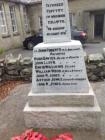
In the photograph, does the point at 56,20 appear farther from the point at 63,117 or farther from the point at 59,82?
the point at 63,117

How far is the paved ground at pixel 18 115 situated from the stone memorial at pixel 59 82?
191 mm

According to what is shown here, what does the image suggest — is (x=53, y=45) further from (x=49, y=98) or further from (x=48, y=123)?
(x=48, y=123)

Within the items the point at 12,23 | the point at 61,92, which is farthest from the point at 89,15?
the point at 61,92

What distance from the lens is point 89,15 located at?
18688 mm

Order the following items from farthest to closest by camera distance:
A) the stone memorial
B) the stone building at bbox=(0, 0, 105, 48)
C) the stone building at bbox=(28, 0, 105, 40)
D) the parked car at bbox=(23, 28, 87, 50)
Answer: the stone building at bbox=(28, 0, 105, 40), the stone building at bbox=(0, 0, 105, 48), the parked car at bbox=(23, 28, 87, 50), the stone memorial

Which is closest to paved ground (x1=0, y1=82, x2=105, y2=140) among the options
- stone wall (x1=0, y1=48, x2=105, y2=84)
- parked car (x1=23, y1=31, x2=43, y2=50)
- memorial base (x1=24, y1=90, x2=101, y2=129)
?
memorial base (x1=24, y1=90, x2=101, y2=129)

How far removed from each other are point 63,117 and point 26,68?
2.99m

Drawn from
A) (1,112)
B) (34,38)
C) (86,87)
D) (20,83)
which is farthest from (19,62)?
(34,38)

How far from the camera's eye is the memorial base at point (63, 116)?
3.46m

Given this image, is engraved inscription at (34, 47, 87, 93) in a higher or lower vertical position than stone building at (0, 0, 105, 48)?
Result: lower

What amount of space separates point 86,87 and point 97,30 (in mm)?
17120

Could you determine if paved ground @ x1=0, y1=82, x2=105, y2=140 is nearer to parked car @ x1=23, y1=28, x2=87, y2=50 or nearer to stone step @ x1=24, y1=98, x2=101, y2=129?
stone step @ x1=24, y1=98, x2=101, y2=129

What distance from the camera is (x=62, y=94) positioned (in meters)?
3.58

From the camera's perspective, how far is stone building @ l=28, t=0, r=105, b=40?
18439mm
